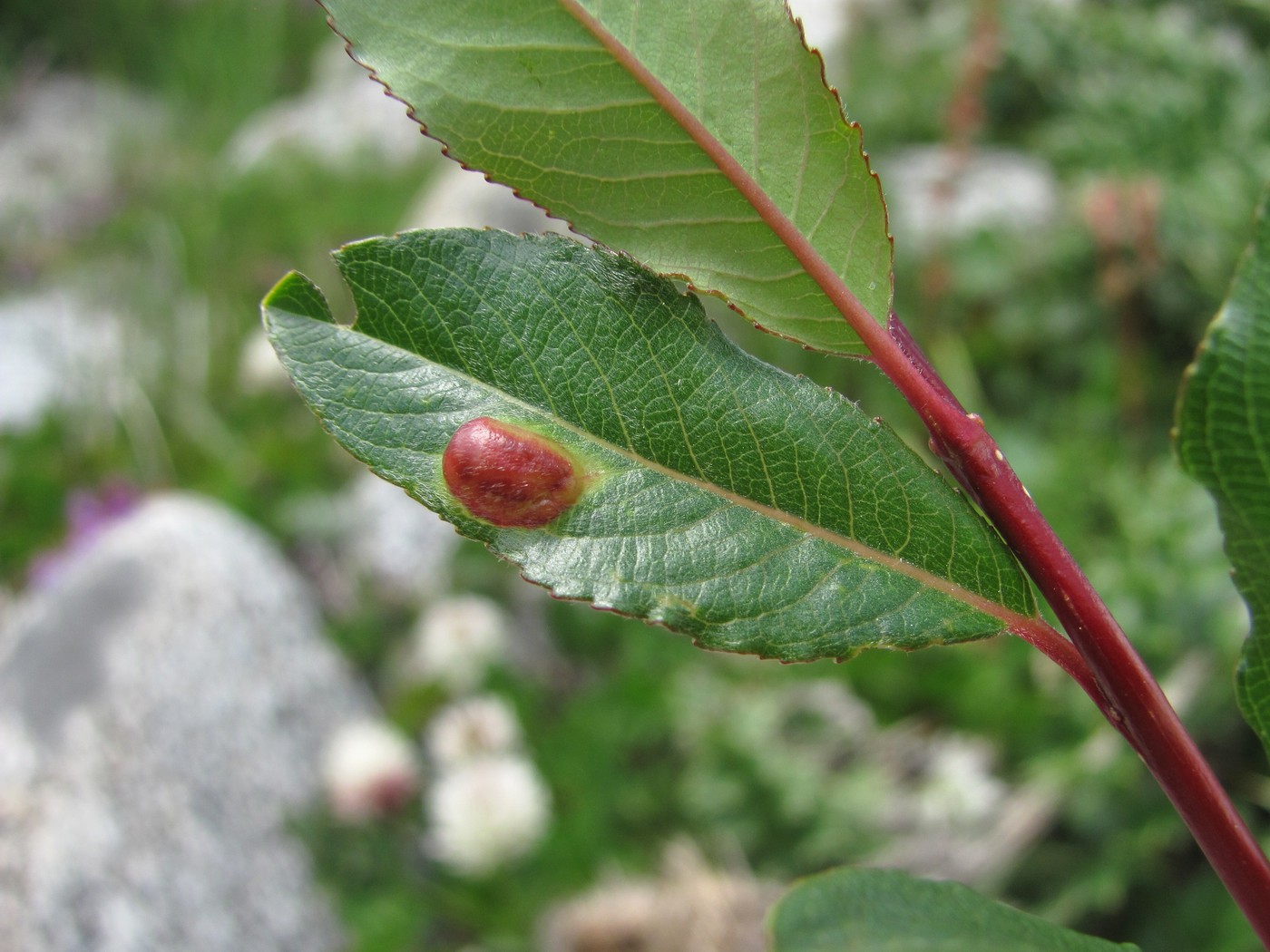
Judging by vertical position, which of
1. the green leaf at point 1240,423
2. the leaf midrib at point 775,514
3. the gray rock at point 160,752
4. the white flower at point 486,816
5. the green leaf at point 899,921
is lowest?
the gray rock at point 160,752

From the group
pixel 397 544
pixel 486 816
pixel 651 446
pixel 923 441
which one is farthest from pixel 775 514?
pixel 397 544

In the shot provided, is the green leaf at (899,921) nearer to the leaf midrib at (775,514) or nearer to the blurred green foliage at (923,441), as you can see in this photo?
the leaf midrib at (775,514)

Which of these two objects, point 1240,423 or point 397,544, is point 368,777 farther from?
point 1240,423

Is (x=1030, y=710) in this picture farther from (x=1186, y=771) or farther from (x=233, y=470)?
(x=233, y=470)

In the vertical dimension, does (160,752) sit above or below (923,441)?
below

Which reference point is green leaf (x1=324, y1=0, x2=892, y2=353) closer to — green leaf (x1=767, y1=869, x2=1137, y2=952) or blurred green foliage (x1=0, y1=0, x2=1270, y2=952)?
green leaf (x1=767, y1=869, x2=1137, y2=952)

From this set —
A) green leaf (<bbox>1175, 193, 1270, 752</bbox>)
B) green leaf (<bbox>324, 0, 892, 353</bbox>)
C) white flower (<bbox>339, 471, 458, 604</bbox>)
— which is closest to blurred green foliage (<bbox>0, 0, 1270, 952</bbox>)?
white flower (<bbox>339, 471, 458, 604</bbox>)

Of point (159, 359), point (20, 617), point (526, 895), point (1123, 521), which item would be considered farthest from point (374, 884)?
point (159, 359)

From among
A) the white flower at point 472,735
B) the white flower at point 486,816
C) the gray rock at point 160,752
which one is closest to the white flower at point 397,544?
the gray rock at point 160,752
